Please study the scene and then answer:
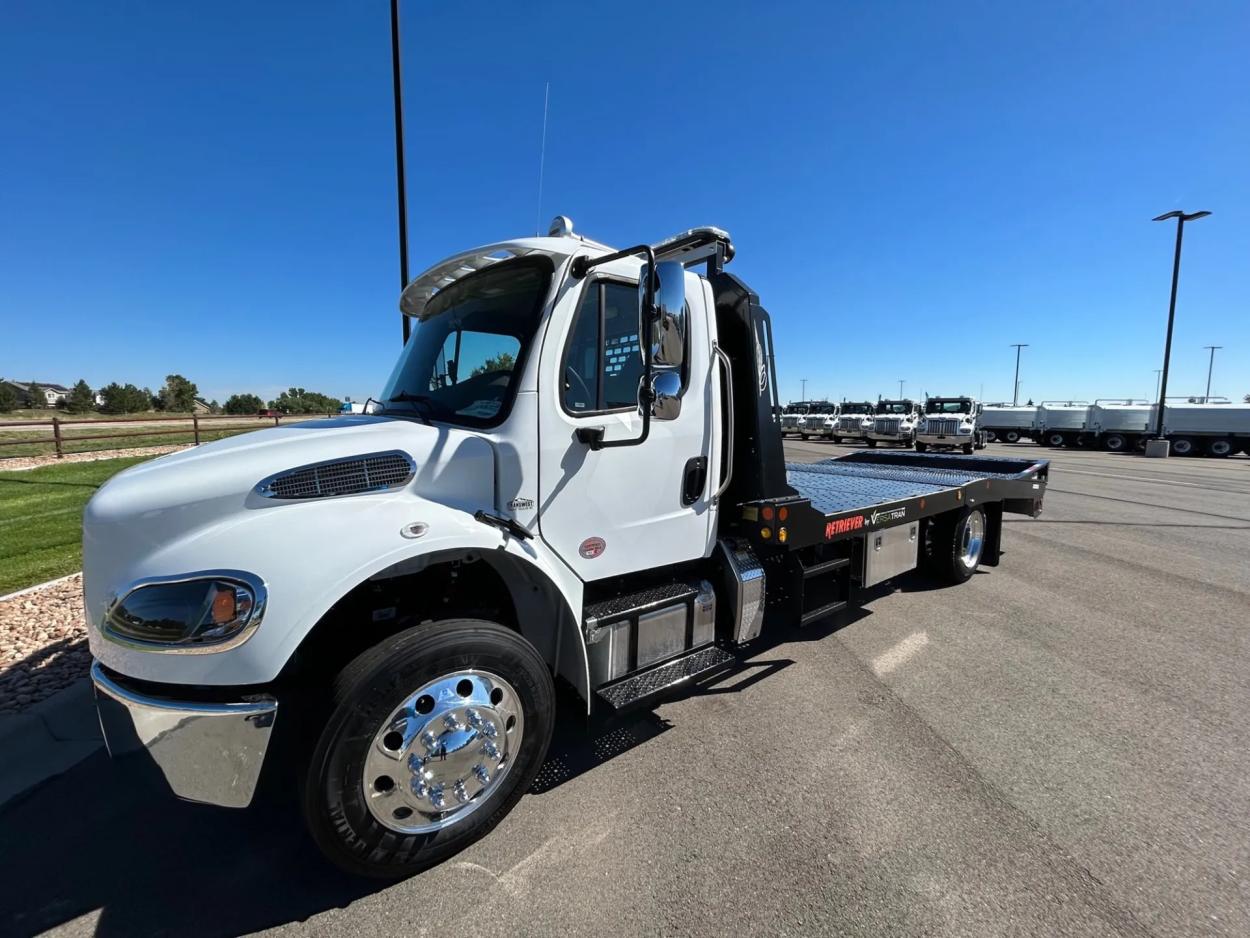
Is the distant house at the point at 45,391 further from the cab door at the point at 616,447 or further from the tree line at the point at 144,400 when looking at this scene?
the cab door at the point at 616,447

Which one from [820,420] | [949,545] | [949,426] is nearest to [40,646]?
[949,545]

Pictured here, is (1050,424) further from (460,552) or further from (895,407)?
(460,552)

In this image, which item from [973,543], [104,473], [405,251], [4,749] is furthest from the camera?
[104,473]

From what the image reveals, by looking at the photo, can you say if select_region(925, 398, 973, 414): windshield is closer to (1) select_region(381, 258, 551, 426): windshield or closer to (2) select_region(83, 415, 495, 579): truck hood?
(1) select_region(381, 258, 551, 426): windshield

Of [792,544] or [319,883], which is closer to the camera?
[319,883]

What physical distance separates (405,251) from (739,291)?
18.1ft

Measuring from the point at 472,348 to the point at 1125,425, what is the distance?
43.0 m

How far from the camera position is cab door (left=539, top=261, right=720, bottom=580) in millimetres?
2658

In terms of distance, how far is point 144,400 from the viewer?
52.6m

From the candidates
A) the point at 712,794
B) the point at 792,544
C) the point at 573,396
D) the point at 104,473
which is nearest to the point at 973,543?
the point at 792,544

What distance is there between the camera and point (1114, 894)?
7.02ft

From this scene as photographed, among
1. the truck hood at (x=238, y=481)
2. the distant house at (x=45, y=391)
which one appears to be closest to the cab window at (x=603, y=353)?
the truck hood at (x=238, y=481)

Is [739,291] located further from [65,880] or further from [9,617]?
[9,617]

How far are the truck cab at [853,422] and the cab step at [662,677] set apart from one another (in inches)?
1192
